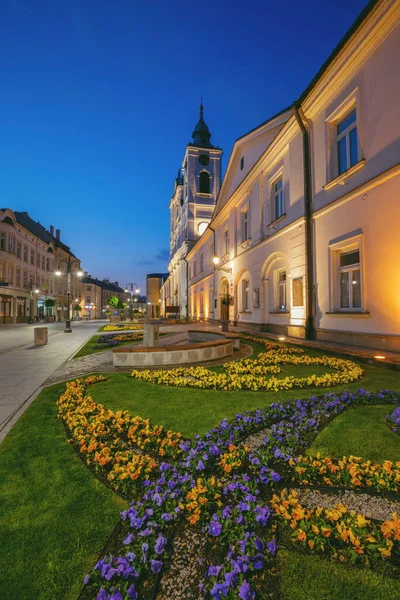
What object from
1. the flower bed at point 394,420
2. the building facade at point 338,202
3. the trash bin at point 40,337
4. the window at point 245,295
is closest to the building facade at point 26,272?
the trash bin at point 40,337

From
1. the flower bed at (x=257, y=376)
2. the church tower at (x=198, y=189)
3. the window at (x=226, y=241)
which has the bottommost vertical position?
the flower bed at (x=257, y=376)

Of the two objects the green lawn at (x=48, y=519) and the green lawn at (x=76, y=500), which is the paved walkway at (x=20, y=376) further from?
the green lawn at (x=48, y=519)

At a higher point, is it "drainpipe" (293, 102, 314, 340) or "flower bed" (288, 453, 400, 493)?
"drainpipe" (293, 102, 314, 340)

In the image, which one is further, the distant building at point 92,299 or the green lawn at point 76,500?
the distant building at point 92,299

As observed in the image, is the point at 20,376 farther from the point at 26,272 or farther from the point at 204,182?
the point at 26,272

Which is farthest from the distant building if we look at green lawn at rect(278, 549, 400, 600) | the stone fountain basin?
green lawn at rect(278, 549, 400, 600)

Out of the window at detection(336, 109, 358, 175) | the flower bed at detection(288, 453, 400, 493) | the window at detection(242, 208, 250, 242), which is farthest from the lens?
the window at detection(242, 208, 250, 242)

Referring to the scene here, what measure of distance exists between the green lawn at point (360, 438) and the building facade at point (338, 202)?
17.2ft

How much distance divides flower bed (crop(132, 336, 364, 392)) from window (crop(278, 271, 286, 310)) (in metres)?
7.50

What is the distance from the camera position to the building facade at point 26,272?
127 ft

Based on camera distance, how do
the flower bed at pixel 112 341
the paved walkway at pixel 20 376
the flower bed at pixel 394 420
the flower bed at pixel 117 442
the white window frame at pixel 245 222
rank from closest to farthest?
the flower bed at pixel 117 442 < the flower bed at pixel 394 420 < the paved walkway at pixel 20 376 < the flower bed at pixel 112 341 < the white window frame at pixel 245 222

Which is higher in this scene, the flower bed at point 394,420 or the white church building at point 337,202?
the white church building at point 337,202

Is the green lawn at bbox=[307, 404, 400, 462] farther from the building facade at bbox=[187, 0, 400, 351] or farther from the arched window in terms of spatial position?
the arched window

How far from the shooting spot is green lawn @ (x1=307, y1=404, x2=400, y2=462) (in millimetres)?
3342
